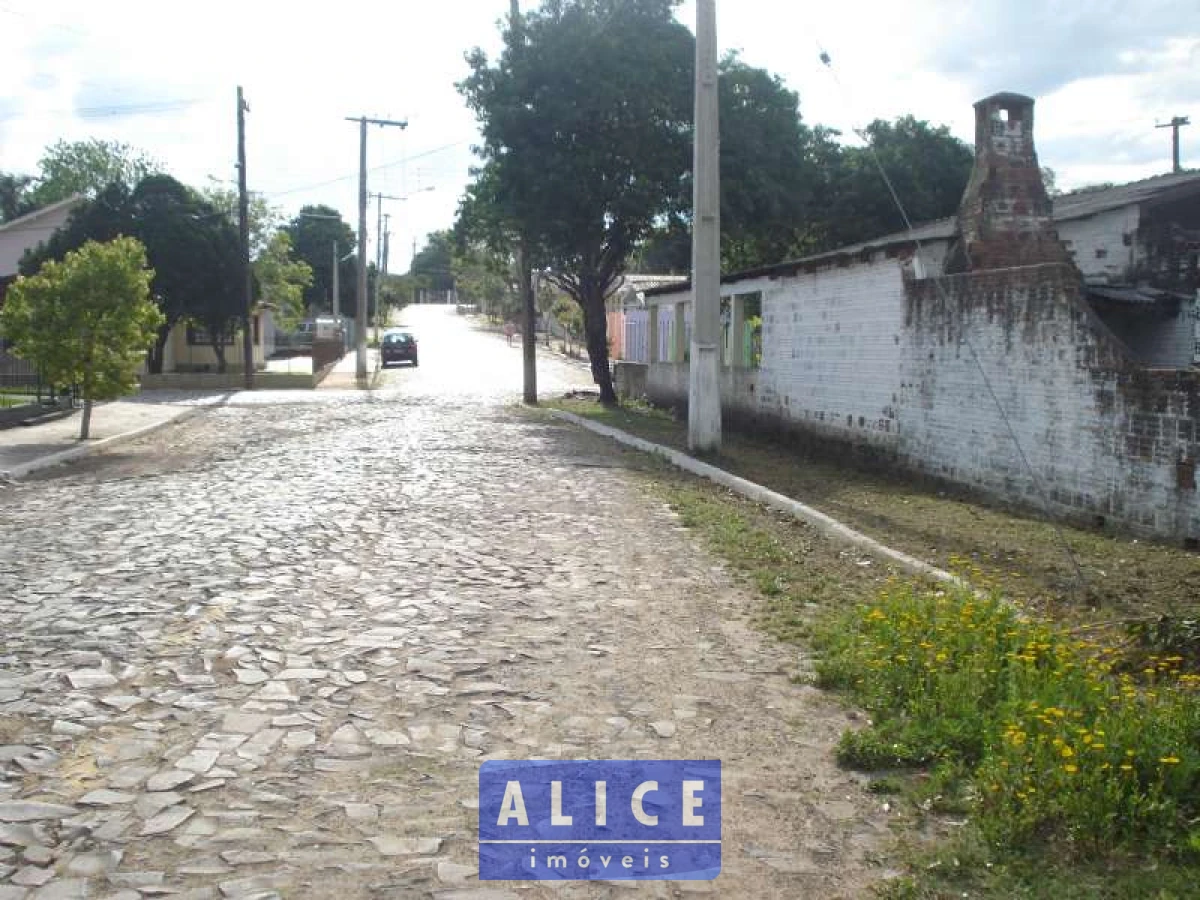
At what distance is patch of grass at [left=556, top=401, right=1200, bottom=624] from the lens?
24.2 feet

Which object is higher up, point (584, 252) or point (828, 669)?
point (584, 252)

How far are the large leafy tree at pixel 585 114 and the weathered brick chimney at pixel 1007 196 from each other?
12.3 m

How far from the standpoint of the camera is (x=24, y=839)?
13.3ft

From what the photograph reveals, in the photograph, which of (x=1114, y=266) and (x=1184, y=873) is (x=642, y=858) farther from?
(x=1114, y=266)

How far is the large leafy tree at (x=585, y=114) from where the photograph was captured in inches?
999

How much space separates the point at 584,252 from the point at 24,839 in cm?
2544

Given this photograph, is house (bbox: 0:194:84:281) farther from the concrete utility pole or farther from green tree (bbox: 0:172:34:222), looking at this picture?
the concrete utility pole

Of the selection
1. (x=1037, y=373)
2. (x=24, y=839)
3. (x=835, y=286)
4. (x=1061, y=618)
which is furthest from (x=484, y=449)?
(x=24, y=839)

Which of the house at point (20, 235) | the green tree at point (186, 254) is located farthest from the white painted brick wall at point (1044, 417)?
the house at point (20, 235)

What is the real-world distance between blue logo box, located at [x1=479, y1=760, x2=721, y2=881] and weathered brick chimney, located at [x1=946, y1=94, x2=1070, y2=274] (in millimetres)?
11093

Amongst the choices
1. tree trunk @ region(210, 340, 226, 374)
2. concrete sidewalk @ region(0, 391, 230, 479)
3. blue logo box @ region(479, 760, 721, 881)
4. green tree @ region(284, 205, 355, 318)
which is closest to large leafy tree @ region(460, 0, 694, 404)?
concrete sidewalk @ region(0, 391, 230, 479)

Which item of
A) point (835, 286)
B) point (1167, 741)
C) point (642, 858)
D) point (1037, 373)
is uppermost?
point (835, 286)

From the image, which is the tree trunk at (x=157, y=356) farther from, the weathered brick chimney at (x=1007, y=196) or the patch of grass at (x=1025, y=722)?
the patch of grass at (x=1025, y=722)

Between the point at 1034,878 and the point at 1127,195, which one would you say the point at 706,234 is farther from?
the point at 1034,878
